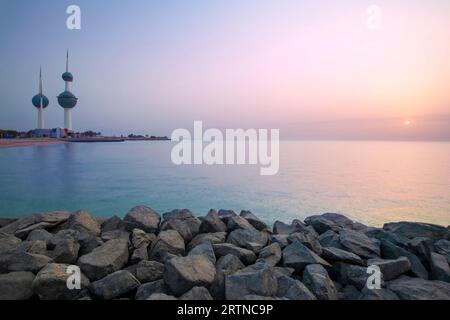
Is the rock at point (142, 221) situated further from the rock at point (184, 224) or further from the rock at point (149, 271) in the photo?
the rock at point (149, 271)

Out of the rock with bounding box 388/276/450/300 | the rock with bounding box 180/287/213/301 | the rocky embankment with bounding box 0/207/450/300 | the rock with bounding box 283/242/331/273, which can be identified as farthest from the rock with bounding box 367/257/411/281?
the rock with bounding box 180/287/213/301

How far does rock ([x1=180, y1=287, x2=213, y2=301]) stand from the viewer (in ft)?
9.93

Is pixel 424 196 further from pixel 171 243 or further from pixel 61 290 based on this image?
pixel 61 290

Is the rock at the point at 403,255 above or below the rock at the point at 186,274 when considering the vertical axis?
below

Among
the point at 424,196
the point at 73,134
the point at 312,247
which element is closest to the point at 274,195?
the point at 424,196

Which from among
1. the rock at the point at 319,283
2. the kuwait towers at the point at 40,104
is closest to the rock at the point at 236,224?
the rock at the point at 319,283


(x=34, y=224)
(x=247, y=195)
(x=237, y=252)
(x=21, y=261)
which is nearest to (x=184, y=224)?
(x=237, y=252)

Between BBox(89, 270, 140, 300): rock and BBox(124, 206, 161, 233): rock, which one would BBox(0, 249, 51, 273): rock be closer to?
BBox(89, 270, 140, 300): rock

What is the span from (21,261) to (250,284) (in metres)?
2.94

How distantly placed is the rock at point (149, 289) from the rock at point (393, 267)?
268 cm

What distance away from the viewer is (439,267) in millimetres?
3965

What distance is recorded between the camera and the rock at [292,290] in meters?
3.12

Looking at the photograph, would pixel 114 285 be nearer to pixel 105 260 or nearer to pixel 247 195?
pixel 105 260

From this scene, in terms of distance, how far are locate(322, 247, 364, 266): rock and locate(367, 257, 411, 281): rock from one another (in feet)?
0.53
